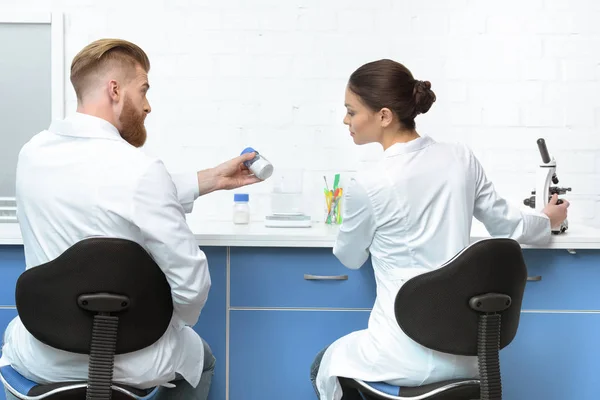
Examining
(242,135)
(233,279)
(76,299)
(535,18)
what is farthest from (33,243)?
(535,18)

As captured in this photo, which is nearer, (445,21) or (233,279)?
(233,279)

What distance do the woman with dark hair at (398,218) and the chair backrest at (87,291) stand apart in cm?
56

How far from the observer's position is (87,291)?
158 centimetres

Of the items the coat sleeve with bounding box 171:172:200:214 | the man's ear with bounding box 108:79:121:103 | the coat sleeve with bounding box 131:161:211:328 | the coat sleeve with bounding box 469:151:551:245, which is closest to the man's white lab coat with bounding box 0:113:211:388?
the coat sleeve with bounding box 131:161:211:328

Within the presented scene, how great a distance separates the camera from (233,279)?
233 centimetres

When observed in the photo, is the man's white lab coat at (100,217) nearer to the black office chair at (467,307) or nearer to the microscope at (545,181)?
the black office chair at (467,307)

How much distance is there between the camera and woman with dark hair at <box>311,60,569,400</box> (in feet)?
6.04

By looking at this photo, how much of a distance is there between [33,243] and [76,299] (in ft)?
0.74

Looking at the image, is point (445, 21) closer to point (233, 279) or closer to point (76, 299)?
point (233, 279)

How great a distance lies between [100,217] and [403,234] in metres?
0.78

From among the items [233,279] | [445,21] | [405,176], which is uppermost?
[445,21]

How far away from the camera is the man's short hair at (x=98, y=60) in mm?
1848

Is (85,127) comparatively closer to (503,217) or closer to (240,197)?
(240,197)

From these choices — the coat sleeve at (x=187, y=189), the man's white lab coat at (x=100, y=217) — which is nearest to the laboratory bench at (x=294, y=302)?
the coat sleeve at (x=187, y=189)
